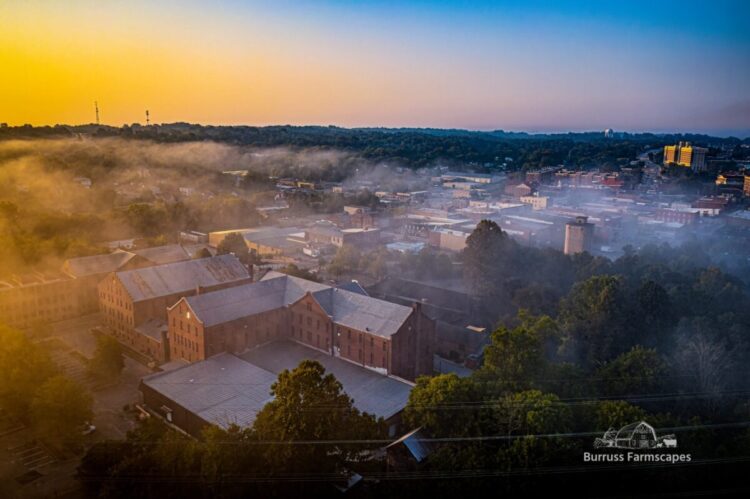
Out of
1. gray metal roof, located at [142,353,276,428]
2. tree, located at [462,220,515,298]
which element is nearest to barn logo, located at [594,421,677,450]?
gray metal roof, located at [142,353,276,428]

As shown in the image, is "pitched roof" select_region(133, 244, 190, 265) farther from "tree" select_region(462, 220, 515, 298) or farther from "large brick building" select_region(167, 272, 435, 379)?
"tree" select_region(462, 220, 515, 298)

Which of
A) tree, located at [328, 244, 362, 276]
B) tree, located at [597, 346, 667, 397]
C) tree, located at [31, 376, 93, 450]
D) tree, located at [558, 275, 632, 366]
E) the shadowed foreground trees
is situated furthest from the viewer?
tree, located at [328, 244, 362, 276]

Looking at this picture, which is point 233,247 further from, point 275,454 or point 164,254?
point 275,454

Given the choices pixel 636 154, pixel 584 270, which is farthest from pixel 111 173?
pixel 636 154

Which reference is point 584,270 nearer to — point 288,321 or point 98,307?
point 288,321

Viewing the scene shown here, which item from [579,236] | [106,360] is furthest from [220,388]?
[579,236]
